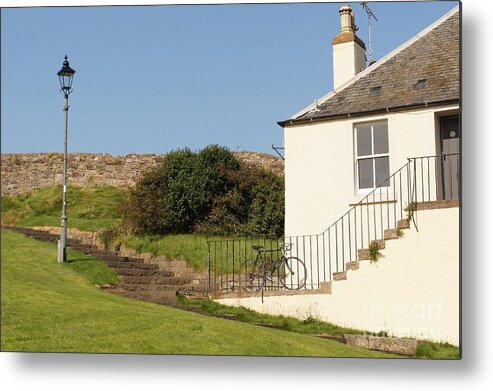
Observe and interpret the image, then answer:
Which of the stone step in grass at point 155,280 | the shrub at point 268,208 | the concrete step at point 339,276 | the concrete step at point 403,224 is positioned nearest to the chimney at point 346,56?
the shrub at point 268,208

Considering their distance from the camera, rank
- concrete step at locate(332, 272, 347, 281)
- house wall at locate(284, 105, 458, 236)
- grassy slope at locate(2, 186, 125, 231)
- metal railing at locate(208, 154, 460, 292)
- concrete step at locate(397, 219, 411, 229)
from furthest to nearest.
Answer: grassy slope at locate(2, 186, 125, 231) < house wall at locate(284, 105, 458, 236) < concrete step at locate(332, 272, 347, 281) < metal railing at locate(208, 154, 460, 292) < concrete step at locate(397, 219, 411, 229)

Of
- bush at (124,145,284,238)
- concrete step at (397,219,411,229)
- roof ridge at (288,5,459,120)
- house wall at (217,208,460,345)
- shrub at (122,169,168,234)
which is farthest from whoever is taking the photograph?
shrub at (122,169,168,234)

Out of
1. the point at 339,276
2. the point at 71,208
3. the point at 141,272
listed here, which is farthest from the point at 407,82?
the point at 71,208

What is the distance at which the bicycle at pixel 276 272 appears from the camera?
12.8 metres

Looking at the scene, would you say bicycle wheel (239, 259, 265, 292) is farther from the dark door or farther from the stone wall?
the dark door

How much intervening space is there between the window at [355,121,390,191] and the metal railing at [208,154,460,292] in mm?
257

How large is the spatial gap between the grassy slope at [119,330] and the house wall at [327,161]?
2.61m

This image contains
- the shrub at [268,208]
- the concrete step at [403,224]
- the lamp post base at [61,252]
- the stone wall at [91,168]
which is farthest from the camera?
the shrub at [268,208]

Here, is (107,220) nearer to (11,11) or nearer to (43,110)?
(43,110)

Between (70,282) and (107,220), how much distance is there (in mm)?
3957

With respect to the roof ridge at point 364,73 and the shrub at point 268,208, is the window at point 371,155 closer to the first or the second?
the roof ridge at point 364,73

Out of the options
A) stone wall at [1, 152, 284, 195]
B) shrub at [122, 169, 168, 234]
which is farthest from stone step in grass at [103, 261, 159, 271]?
stone wall at [1, 152, 284, 195]

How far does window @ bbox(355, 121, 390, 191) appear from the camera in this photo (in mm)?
12406

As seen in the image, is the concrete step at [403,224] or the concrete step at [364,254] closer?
the concrete step at [403,224]
